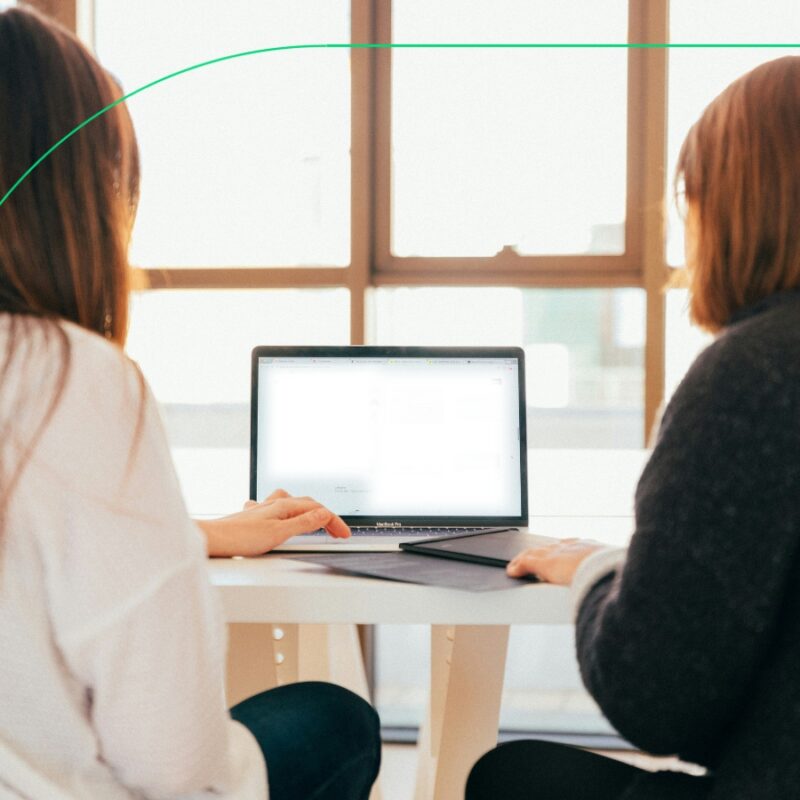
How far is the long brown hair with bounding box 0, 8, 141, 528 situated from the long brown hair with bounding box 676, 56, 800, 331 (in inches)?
20.0

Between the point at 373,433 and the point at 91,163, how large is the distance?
2.76 feet

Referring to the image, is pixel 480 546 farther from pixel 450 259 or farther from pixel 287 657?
pixel 450 259

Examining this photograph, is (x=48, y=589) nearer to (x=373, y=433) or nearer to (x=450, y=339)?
(x=373, y=433)

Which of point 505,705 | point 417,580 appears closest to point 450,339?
point 505,705

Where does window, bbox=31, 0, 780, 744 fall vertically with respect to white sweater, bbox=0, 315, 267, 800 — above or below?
above

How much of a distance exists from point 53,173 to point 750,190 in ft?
1.86

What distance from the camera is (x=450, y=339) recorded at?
250cm

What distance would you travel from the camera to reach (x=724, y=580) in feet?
2.31

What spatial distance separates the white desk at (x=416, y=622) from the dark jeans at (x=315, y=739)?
0.09 m

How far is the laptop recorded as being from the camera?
62.4 inches

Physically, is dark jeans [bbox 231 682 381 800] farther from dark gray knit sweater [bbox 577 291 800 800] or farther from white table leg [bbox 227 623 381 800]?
white table leg [bbox 227 623 381 800]

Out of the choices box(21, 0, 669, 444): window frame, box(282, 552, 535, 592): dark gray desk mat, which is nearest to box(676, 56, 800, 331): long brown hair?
box(282, 552, 535, 592): dark gray desk mat

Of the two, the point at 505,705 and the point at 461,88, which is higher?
the point at 461,88

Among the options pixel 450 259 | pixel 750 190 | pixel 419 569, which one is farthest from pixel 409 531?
pixel 450 259
